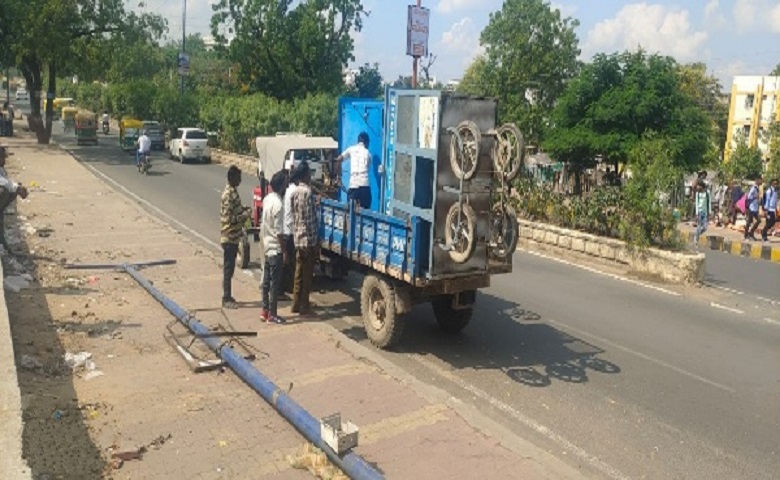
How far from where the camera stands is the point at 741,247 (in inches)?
701

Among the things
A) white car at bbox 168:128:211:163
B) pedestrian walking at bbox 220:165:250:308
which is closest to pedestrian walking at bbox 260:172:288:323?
pedestrian walking at bbox 220:165:250:308

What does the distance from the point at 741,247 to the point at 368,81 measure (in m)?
30.3

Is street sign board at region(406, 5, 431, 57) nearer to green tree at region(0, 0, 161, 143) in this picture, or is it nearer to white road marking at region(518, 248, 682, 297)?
white road marking at region(518, 248, 682, 297)

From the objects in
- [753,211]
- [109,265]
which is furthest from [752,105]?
[109,265]

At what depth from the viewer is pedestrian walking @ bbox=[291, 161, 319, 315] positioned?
28.5ft

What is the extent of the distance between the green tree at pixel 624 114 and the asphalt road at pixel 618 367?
29.5 ft

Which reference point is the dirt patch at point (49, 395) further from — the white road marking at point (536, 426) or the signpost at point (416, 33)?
the signpost at point (416, 33)

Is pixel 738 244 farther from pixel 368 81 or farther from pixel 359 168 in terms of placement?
pixel 368 81

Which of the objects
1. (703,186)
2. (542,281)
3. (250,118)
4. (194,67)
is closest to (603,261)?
(542,281)

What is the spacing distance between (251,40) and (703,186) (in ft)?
102

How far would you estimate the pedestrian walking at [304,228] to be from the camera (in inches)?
342

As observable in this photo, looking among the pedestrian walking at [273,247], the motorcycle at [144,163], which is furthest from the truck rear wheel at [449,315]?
the motorcycle at [144,163]

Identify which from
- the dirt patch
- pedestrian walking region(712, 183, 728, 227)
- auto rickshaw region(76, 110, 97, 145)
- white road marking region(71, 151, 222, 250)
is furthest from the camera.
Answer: auto rickshaw region(76, 110, 97, 145)

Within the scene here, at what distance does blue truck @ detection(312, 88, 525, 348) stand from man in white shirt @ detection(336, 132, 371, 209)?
0.56 metres
